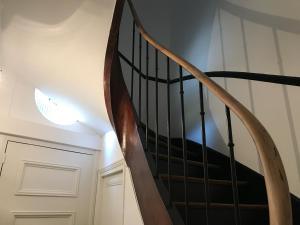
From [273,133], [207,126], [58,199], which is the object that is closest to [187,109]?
[207,126]

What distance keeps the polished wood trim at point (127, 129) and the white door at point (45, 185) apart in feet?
4.78

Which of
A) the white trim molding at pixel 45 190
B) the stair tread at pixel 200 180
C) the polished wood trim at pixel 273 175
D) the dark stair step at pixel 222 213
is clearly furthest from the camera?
the white trim molding at pixel 45 190

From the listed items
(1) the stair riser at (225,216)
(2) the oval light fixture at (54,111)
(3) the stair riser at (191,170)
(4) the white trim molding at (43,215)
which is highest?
(2) the oval light fixture at (54,111)

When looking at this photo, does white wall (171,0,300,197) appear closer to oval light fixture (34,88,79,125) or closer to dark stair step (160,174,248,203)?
dark stair step (160,174,248,203)

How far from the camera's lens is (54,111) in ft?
10.9

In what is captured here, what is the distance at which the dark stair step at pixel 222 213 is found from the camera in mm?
1405

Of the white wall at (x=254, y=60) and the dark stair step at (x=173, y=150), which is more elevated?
the white wall at (x=254, y=60)

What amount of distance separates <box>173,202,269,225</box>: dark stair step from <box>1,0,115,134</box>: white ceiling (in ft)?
4.46

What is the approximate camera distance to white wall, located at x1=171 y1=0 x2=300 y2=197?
1.91m

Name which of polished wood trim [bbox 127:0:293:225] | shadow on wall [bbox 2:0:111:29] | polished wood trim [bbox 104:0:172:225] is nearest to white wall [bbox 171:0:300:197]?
polished wood trim [bbox 104:0:172:225]

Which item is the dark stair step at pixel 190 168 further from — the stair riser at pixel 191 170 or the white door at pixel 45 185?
the white door at pixel 45 185

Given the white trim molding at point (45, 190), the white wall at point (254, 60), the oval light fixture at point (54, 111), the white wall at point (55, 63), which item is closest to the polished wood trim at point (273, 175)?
the white wall at point (254, 60)

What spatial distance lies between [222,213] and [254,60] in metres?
1.43

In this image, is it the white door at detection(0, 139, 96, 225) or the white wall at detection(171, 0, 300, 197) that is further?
the white door at detection(0, 139, 96, 225)
